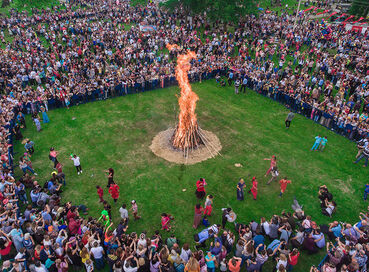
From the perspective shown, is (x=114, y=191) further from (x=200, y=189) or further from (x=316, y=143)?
(x=316, y=143)

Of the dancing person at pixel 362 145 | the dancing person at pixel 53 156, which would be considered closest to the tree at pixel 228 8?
the dancing person at pixel 362 145

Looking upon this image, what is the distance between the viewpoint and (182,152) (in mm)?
20125

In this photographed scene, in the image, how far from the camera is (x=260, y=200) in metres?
16.1

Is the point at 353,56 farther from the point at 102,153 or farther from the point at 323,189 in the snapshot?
the point at 102,153

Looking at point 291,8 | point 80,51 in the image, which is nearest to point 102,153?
point 80,51

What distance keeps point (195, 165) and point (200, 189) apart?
3323 millimetres

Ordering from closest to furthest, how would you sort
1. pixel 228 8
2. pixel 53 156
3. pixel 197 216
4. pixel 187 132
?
pixel 197 216
pixel 53 156
pixel 187 132
pixel 228 8

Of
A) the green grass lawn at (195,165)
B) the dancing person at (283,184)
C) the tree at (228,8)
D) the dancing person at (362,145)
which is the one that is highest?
the tree at (228,8)

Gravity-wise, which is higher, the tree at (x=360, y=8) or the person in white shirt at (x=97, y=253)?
the tree at (x=360, y=8)

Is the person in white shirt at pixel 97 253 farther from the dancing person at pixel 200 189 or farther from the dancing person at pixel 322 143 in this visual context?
the dancing person at pixel 322 143

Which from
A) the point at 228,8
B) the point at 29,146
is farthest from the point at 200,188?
the point at 228,8

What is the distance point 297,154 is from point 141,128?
41.3 ft

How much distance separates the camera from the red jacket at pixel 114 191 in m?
15.3

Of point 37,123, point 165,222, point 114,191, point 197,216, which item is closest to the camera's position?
point 165,222
